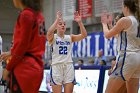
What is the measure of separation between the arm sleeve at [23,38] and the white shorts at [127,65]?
64.3 inches

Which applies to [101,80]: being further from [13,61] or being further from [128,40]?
[13,61]

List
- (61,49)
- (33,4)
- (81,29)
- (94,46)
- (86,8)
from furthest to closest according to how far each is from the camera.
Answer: (86,8) < (94,46) < (81,29) < (61,49) < (33,4)

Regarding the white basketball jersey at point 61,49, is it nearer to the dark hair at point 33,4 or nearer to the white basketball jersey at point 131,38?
the white basketball jersey at point 131,38

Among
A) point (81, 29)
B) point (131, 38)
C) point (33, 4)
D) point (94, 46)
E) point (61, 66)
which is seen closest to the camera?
point (33, 4)

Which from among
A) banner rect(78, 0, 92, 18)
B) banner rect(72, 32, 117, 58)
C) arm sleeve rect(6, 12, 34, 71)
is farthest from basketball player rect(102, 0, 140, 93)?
banner rect(78, 0, 92, 18)

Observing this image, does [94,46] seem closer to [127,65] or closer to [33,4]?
[127,65]

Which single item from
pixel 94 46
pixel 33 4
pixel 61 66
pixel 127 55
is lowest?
pixel 94 46

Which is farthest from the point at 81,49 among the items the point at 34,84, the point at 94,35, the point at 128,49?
the point at 34,84

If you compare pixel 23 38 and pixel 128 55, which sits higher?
pixel 23 38

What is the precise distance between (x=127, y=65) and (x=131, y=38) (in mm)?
340

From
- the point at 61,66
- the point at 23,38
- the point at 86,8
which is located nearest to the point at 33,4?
the point at 23,38

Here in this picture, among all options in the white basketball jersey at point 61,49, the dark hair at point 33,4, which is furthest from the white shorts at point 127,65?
the white basketball jersey at point 61,49

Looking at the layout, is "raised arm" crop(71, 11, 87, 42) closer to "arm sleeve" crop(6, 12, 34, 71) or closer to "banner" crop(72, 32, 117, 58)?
"arm sleeve" crop(6, 12, 34, 71)

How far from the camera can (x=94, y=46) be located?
1567 cm
